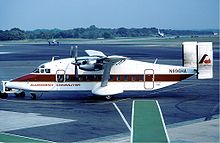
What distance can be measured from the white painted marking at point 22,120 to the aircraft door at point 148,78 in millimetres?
9565

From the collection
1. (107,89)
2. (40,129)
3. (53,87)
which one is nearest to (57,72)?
(53,87)

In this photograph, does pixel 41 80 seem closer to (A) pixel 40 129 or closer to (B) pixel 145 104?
(B) pixel 145 104

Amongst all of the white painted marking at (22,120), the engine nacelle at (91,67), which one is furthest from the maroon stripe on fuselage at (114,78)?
the white painted marking at (22,120)

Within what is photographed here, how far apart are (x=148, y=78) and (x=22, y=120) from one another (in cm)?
1131

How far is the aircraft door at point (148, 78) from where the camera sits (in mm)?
30656

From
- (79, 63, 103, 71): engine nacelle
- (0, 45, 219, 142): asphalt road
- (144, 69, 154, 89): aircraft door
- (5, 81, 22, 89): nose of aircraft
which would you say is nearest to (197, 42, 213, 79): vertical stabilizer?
(0, 45, 219, 142): asphalt road

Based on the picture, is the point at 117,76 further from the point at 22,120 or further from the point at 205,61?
the point at 22,120

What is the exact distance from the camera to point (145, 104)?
2738 centimetres

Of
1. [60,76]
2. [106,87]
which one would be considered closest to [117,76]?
[106,87]

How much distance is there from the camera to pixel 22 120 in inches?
886

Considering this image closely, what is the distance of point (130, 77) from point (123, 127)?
412 inches

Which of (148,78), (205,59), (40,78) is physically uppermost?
(205,59)

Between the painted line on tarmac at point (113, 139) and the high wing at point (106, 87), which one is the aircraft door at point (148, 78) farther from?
the painted line on tarmac at point (113, 139)

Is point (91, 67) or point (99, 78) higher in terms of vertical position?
point (91, 67)
